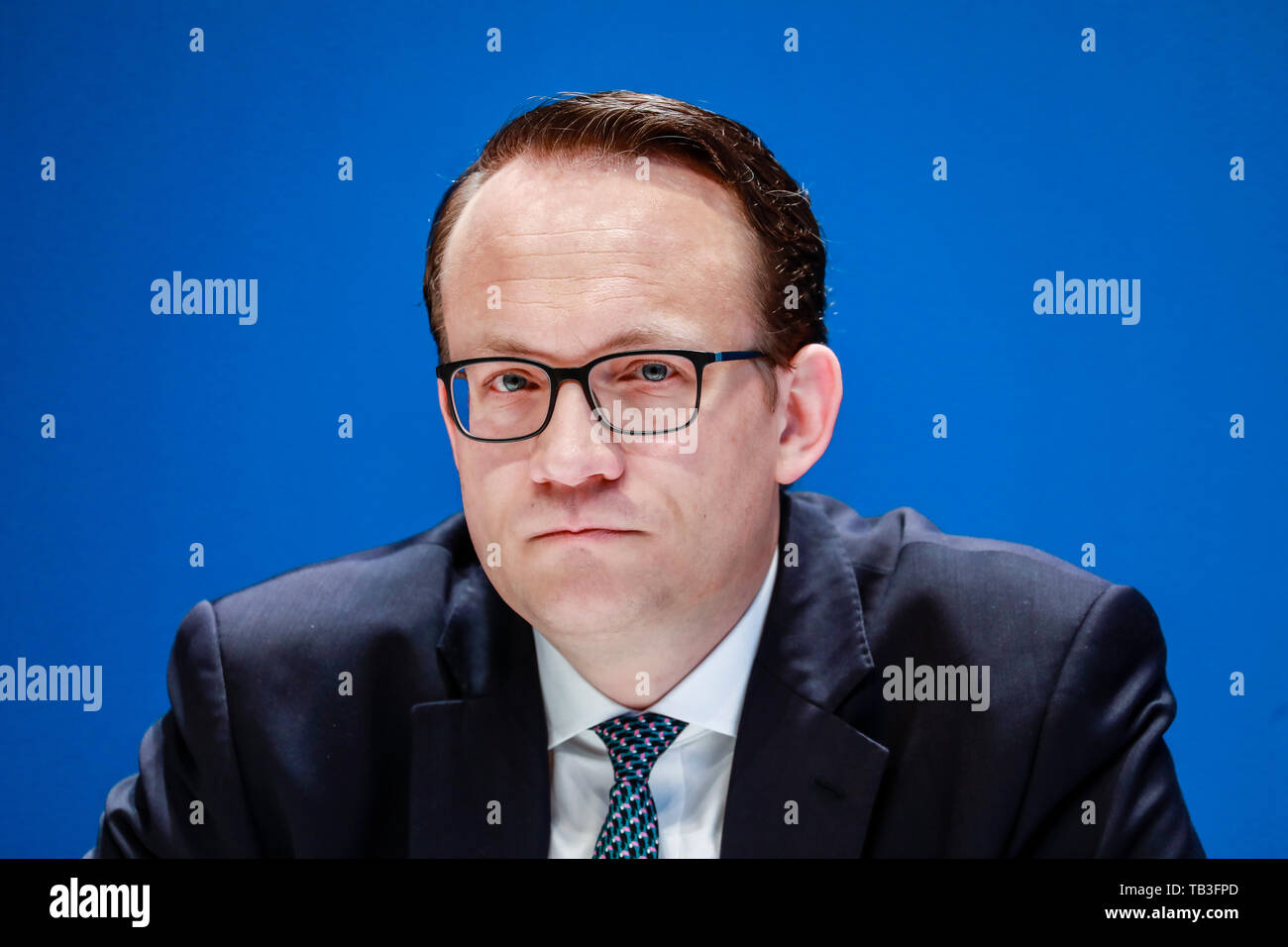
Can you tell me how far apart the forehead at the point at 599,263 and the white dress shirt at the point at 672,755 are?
60 cm

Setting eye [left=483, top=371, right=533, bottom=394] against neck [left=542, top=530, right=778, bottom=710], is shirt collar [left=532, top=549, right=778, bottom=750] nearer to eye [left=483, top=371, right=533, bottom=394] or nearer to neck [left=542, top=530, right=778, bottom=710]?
neck [left=542, top=530, right=778, bottom=710]

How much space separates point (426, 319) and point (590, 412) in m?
0.85

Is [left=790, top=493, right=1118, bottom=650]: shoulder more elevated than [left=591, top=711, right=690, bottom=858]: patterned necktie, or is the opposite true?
[left=790, top=493, right=1118, bottom=650]: shoulder

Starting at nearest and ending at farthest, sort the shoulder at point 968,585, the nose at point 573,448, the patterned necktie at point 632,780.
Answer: the nose at point 573,448
the patterned necktie at point 632,780
the shoulder at point 968,585

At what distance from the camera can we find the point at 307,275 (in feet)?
7.66

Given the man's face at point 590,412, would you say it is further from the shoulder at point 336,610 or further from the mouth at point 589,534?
the shoulder at point 336,610

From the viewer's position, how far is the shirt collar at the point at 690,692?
188 centimetres

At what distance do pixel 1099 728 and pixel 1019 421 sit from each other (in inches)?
28.1

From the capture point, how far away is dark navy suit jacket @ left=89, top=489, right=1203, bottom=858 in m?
1.84

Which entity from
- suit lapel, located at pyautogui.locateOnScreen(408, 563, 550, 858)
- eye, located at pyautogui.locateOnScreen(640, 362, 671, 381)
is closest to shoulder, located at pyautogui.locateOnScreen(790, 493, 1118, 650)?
eye, located at pyautogui.locateOnScreen(640, 362, 671, 381)

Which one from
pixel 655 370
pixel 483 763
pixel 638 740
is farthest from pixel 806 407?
pixel 483 763

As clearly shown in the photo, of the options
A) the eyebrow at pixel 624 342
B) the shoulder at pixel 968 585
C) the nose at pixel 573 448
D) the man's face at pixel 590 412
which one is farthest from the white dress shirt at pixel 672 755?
the eyebrow at pixel 624 342
